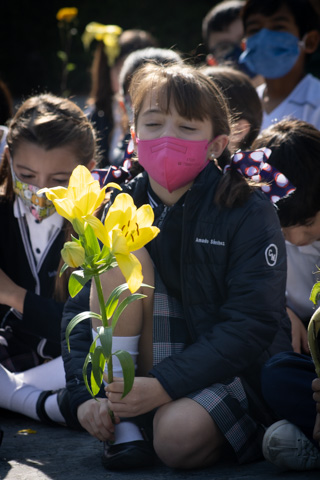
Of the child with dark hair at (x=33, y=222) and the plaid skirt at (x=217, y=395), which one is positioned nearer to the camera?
the plaid skirt at (x=217, y=395)

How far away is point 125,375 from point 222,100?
3.69 feet

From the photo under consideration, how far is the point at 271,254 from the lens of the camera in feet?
7.72

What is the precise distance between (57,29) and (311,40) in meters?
6.23

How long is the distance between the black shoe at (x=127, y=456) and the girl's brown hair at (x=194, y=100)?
80 cm

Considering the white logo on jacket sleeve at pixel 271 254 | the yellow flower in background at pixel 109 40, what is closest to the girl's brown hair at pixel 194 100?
the white logo on jacket sleeve at pixel 271 254

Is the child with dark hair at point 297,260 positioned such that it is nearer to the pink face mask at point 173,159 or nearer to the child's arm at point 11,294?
the pink face mask at point 173,159

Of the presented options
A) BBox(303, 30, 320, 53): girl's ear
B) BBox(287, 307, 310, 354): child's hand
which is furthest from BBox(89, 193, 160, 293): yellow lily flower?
BBox(303, 30, 320, 53): girl's ear

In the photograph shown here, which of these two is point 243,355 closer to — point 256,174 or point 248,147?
point 256,174

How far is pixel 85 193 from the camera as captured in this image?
6.35ft

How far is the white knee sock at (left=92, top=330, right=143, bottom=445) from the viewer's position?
227 cm

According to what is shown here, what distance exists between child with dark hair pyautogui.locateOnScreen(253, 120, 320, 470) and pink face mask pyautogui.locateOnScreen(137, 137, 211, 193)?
0.43 metres

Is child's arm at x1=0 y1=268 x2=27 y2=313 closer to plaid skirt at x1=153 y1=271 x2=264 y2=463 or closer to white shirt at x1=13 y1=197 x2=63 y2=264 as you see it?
white shirt at x1=13 y1=197 x2=63 y2=264

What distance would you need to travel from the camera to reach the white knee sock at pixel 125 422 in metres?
2.27

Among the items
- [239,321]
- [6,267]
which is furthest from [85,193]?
[6,267]
